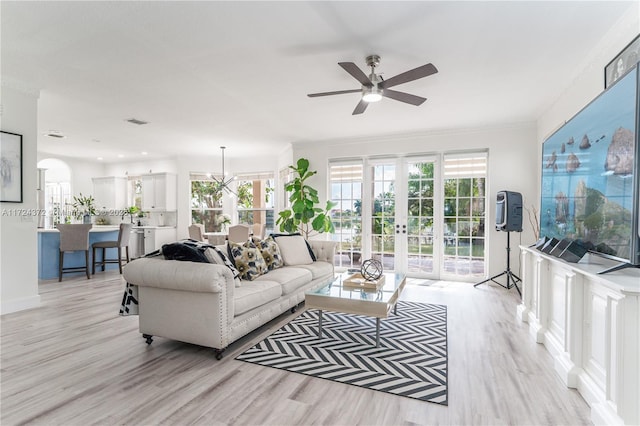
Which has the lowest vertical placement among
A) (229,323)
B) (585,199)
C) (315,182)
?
(229,323)

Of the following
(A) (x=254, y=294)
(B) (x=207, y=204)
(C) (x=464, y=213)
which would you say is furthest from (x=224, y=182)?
(A) (x=254, y=294)

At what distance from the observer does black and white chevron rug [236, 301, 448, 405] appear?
2230mm

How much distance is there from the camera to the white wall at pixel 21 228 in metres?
3.66

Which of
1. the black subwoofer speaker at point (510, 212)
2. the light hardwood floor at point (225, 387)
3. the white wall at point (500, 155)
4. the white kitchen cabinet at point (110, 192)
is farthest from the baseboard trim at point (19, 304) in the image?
the black subwoofer speaker at point (510, 212)

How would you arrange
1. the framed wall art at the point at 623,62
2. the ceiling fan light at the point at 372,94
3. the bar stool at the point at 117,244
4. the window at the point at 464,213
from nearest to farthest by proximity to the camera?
the framed wall art at the point at 623,62 → the ceiling fan light at the point at 372,94 → the window at the point at 464,213 → the bar stool at the point at 117,244

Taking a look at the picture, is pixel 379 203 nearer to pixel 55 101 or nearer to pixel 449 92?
pixel 449 92

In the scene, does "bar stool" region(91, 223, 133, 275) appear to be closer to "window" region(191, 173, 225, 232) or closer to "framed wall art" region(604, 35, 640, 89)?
"window" region(191, 173, 225, 232)

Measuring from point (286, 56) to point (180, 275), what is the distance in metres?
2.11

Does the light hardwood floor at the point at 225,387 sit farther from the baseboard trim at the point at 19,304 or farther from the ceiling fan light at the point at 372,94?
the ceiling fan light at the point at 372,94

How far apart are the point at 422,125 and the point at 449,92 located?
4.64 ft

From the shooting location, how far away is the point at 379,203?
6.11 metres

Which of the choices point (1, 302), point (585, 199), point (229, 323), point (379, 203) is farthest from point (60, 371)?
point (379, 203)

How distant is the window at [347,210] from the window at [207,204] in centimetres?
344

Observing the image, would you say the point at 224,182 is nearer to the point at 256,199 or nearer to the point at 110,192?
the point at 256,199
